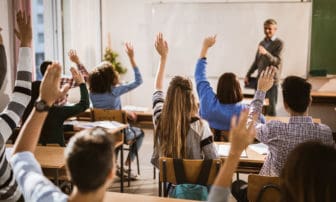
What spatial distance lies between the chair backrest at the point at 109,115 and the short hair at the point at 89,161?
293 cm

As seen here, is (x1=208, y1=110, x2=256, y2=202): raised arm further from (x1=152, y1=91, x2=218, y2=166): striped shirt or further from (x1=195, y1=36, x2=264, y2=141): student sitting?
(x1=195, y1=36, x2=264, y2=141): student sitting

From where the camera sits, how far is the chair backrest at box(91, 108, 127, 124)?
433 cm

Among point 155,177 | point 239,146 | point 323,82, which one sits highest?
point 239,146

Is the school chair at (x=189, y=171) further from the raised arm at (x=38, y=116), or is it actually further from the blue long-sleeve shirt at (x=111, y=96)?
the blue long-sleeve shirt at (x=111, y=96)

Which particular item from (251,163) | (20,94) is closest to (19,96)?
(20,94)

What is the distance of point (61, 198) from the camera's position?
139 centimetres

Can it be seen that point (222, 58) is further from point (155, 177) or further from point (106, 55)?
point (155, 177)

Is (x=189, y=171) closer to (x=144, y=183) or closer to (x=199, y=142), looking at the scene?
(x=199, y=142)

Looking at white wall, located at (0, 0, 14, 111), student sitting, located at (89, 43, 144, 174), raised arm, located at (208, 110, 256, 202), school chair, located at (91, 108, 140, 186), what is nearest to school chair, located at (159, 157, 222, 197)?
raised arm, located at (208, 110, 256, 202)

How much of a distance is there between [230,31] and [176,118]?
16.3ft

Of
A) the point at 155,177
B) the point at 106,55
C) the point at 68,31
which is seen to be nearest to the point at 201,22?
the point at 106,55

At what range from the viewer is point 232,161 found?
1.33 metres

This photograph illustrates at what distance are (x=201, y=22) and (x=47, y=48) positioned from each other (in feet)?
8.72

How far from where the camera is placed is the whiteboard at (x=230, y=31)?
7.23 m
